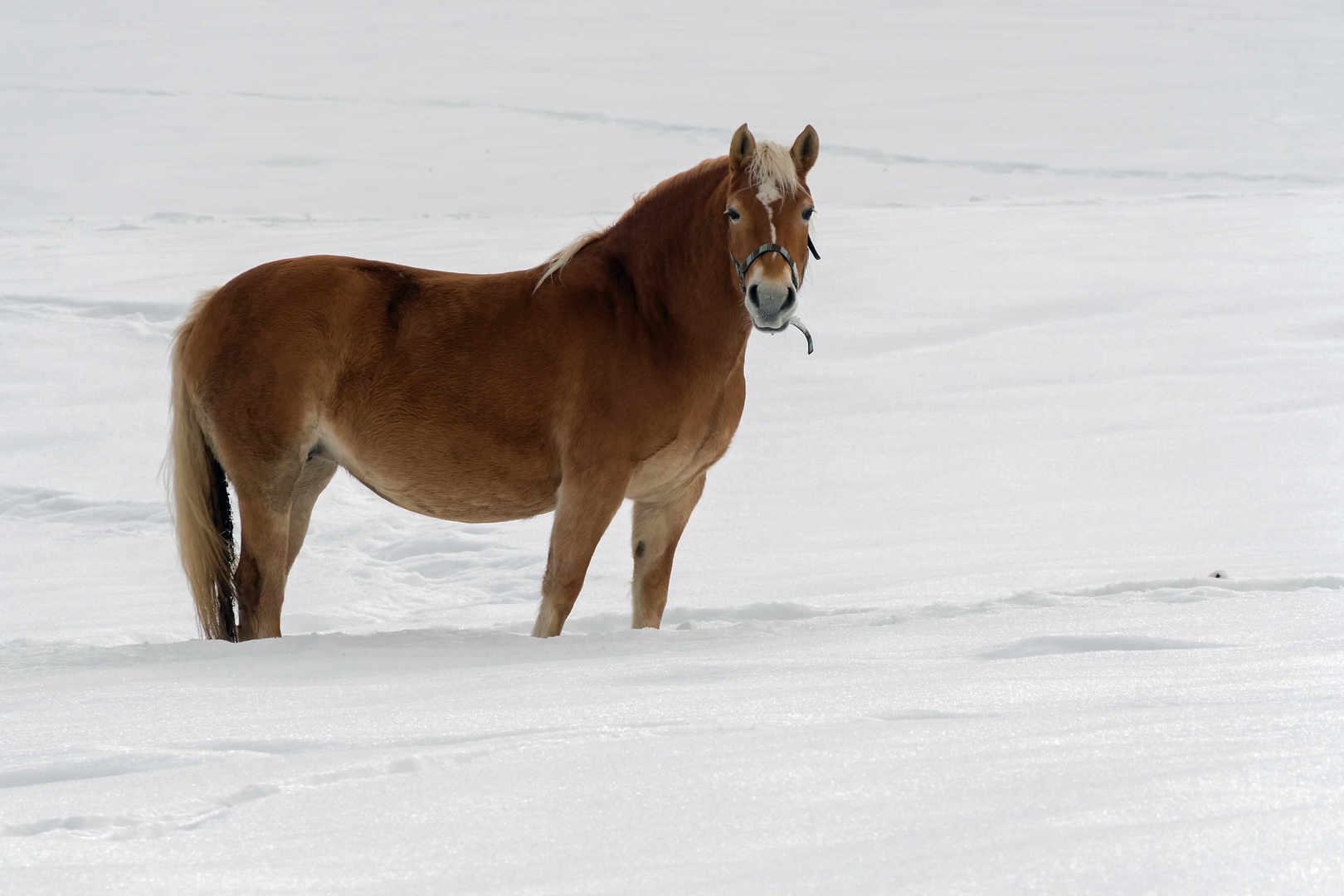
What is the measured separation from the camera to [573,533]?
13.1 feet

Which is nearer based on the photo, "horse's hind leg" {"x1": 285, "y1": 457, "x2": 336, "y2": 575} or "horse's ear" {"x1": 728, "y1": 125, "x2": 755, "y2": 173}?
"horse's ear" {"x1": 728, "y1": 125, "x2": 755, "y2": 173}

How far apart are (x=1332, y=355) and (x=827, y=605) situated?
494 cm

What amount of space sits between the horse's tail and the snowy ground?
1.10ft

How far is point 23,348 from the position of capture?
8.53m

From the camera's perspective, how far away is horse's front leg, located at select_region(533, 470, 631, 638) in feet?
13.0

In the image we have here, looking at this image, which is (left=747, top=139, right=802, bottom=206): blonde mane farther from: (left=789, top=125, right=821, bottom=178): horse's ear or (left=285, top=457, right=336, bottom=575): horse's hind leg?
(left=285, top=457, right=336, bottom=575): horse's hind leg

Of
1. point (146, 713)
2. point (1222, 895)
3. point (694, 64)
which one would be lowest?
point (146, 713)

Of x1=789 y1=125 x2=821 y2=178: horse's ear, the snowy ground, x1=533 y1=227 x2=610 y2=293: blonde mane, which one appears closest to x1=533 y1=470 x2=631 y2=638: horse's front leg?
the snowy ground

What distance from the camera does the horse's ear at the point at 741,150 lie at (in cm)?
379

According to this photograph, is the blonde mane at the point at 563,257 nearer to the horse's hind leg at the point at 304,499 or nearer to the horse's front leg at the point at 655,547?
the horse's front leg at the point at 655,547

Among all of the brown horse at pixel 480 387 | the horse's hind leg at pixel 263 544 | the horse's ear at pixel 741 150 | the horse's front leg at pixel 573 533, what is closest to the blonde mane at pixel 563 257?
the brown horse at pixel 480 387

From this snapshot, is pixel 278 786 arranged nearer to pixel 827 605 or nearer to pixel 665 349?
pixel 665 349

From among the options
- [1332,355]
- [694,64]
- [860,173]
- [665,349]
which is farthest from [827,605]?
[694,64]

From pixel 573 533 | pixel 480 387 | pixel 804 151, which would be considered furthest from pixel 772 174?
pixel 573 533
